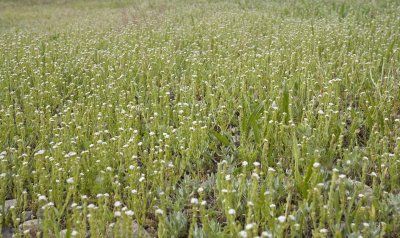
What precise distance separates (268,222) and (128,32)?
26.0ft

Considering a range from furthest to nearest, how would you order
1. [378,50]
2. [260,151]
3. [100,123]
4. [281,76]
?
1. [378,50]
2. [281,76]
3. [100,123]
4. [260,151]

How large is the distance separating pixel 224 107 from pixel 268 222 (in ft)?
6.75

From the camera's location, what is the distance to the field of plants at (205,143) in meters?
3.33

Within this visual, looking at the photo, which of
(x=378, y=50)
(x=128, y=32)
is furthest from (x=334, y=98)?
(x=128, y=32)

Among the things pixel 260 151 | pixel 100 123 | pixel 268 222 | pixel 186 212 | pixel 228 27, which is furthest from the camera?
pixel 228 27

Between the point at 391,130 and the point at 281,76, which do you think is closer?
the point at 391,130

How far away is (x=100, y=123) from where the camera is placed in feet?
16.0

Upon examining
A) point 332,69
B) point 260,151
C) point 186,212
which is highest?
point 332,69

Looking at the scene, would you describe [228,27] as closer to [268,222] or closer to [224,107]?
[224,107]

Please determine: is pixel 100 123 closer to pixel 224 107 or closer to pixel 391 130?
pixel 224 107

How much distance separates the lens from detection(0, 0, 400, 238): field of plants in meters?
3.33

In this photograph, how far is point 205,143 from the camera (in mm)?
4457

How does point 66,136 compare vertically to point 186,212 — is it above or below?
above

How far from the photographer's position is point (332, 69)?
20.9ft
